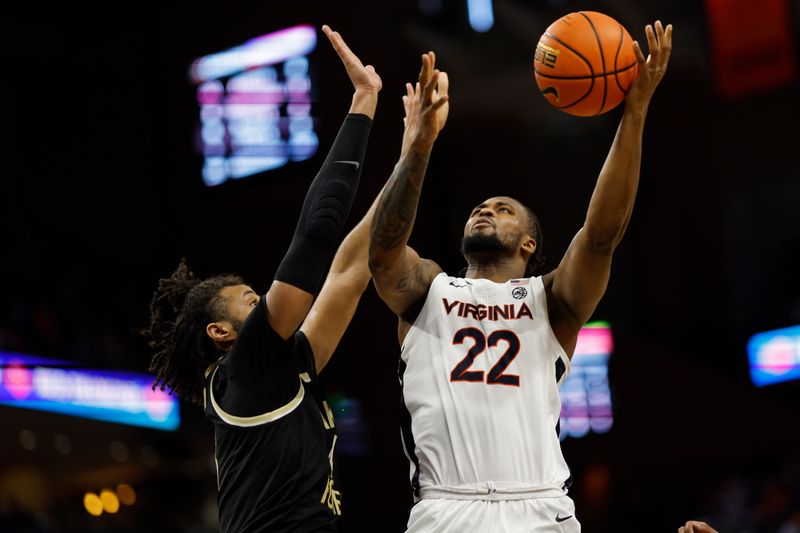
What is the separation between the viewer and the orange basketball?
3912mm

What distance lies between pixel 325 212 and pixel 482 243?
64cm

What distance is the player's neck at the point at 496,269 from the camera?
13.8 ft

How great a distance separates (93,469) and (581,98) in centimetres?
1303

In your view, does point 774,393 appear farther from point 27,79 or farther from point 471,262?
point 27,79

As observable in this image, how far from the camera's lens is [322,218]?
12.9ft

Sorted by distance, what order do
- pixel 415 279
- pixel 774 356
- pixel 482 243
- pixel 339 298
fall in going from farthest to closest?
pixel 774 356 → pixel 339 298 → pixel 482 243 → pixel 415 279

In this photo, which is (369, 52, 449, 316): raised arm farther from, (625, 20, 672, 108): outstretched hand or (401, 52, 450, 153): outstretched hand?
(625, 20, 672, 108): outstretched hand

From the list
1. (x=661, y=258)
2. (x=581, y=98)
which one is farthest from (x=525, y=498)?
(x=661, y=258)

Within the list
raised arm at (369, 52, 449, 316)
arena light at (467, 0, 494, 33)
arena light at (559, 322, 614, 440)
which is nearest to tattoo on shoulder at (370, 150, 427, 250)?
raised arm at (369, 52, 449, 316)

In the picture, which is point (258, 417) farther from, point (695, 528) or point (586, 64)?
point (586, 64)

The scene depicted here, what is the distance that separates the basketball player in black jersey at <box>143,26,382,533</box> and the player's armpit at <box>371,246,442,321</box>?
0.22m

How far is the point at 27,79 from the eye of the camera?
623 inches

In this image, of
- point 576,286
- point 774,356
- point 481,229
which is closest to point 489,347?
point 576,286

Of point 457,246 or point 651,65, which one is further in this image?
point 457,246
